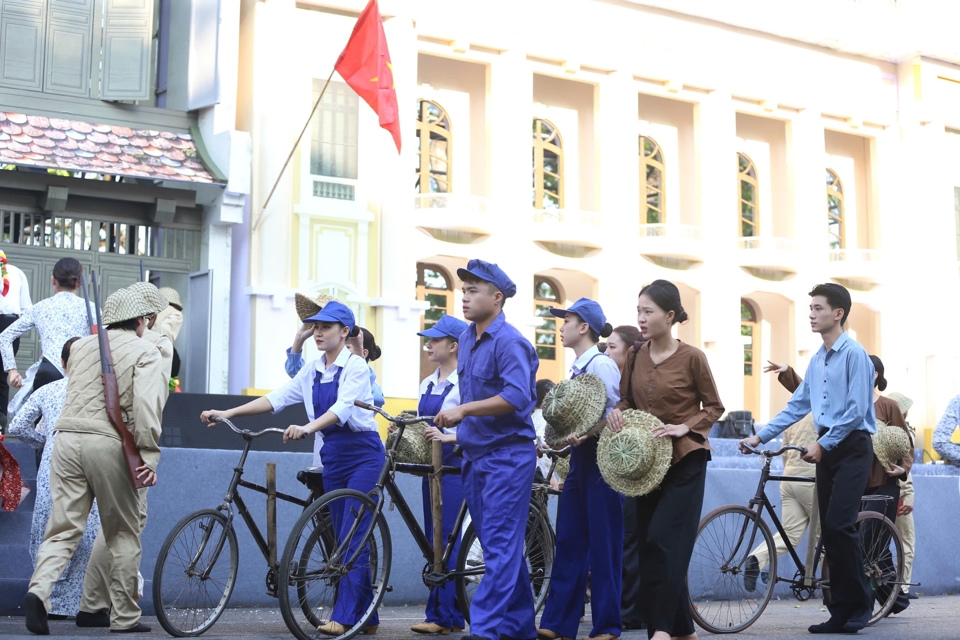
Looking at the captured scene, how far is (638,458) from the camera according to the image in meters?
6.53

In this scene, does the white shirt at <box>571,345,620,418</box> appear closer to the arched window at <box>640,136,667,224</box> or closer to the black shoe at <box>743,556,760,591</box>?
the black shoe at <box>743,556,760,591</box>

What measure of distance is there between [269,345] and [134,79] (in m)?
4.82

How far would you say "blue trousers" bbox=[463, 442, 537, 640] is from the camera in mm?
6277

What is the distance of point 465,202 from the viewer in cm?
2497

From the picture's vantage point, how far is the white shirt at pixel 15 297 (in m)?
11.7

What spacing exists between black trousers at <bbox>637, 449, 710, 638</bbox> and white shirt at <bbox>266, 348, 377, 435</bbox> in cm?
164

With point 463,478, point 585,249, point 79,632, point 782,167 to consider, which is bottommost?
point 79,632

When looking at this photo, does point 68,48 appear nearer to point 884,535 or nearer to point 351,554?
point 351,554

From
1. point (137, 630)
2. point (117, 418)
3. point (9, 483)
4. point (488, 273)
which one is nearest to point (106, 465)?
point (117, 418)

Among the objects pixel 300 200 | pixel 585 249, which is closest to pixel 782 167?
pixel 585 249

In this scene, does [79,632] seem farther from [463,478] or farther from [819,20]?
[819,20]

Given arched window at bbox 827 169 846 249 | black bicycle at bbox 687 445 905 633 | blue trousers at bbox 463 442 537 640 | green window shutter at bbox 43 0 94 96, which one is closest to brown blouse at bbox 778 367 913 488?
black bicycle at bbox 687 445 905 633

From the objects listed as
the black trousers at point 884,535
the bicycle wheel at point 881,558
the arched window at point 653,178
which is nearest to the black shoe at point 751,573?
the black trousers at point 884,535

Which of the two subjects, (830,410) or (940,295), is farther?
(940,295)
